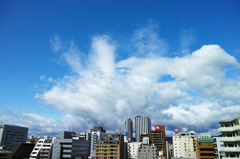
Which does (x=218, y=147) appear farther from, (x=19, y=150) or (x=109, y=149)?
(x=19, y=150)

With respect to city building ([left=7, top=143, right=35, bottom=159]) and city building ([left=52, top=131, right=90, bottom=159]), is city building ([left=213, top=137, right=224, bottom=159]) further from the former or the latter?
city building ([left=7, top=143, right=35, bottom=159])

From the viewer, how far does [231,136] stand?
6738cm

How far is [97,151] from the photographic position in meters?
160

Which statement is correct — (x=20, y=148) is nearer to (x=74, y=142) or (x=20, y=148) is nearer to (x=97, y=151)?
(x=74, y=142)

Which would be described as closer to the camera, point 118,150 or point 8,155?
point 8,155

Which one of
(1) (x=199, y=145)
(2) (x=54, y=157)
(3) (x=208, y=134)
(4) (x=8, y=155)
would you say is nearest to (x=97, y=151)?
(2) (x=54, y=157)

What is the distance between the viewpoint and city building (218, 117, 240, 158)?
210 ft

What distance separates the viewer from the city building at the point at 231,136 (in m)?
64.1

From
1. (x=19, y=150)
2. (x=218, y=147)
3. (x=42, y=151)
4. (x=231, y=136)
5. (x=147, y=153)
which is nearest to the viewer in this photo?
(x=231, y=136)

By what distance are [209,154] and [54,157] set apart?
380ft

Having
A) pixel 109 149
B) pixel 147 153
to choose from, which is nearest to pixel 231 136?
pixel 109 149

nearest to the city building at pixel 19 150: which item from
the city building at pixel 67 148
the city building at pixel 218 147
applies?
the city building at pixel 67 148

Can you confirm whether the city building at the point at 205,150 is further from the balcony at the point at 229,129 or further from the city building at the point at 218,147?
the balcony at the point at 229,129

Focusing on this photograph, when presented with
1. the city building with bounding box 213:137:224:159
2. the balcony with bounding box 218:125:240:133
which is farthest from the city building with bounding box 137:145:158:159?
the balcony with bounding box 218:125:240:133
